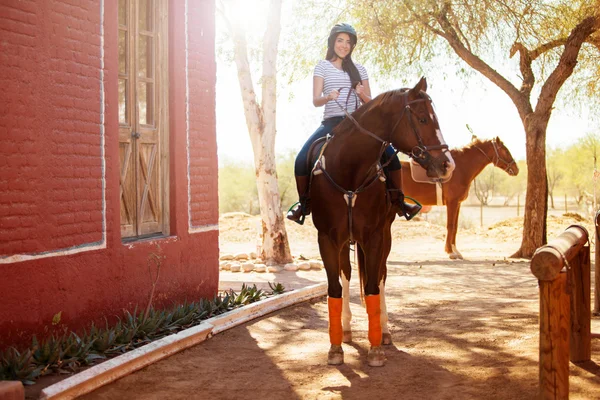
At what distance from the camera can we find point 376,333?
20.7 ft

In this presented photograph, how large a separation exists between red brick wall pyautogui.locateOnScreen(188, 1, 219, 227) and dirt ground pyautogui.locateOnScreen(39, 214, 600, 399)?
5.36ft

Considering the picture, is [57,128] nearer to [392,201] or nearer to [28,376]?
[28,376]

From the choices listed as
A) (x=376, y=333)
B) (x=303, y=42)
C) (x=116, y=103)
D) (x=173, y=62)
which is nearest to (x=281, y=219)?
(x=303, y=42)

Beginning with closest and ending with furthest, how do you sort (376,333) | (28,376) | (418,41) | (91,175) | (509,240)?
(28,376), (376,333), (91,175), (418,41), (509,240)

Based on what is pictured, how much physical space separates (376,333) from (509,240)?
15724mm

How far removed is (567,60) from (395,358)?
10.9m

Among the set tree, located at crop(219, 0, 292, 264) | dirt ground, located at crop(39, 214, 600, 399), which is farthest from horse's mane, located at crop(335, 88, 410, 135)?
tree, located at crop(219, 0, 292, 264)

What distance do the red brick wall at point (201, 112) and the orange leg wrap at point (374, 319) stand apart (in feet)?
10.7

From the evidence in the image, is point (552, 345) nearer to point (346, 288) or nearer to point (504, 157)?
point (346, 288)

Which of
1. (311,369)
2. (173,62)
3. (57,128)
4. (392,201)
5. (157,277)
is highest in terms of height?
(173,62)

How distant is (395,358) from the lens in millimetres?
6582

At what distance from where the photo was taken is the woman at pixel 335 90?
6715 millimetres

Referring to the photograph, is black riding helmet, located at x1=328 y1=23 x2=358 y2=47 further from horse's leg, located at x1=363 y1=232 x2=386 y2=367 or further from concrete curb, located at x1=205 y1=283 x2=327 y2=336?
concrete curb, located at x1=205 y1=283 x2=327 y2=336

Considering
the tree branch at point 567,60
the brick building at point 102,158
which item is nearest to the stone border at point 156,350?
the brick building at point 102,158
